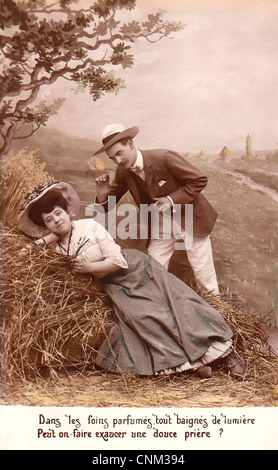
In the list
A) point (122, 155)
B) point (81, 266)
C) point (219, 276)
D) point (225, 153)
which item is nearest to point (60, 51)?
point (122, 155)

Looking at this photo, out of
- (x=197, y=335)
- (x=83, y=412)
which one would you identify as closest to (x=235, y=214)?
(x=197, y=335)

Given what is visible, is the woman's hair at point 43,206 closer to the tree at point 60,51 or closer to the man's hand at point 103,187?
the man's hand at point 103,187

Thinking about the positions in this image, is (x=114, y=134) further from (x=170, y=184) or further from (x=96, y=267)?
(x=96, y=267)

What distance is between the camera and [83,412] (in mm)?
2643

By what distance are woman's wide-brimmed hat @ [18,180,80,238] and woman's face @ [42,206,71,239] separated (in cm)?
3

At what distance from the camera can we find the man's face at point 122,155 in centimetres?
274

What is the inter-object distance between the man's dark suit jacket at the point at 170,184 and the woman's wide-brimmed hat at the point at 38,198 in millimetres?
163

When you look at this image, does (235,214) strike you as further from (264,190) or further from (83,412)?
(83,412)

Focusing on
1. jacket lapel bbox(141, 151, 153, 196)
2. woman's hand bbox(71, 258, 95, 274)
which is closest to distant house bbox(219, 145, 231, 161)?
jacket lapel bbox(141, 151, 153, 196)

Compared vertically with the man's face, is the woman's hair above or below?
below

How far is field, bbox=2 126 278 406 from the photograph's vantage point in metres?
2.62

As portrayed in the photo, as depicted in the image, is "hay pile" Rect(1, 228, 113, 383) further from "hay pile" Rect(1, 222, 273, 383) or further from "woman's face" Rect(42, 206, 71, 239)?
"woman's face" Rect(42, 206, 71, 239)

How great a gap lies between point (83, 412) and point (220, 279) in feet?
3.08

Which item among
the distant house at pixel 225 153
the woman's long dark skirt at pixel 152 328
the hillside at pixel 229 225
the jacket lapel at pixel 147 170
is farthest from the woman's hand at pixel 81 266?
the distant house at pixel 225 153
